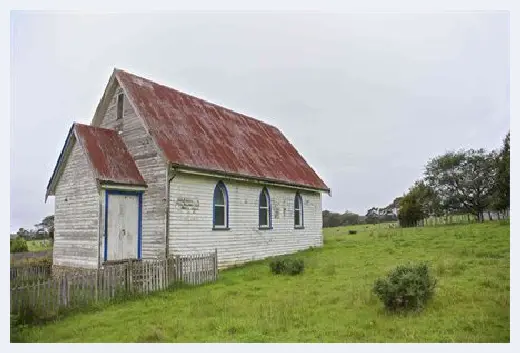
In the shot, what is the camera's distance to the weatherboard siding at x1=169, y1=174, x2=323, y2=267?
15141 mm

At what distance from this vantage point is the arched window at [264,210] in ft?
64.4

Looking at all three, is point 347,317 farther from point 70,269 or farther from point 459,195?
point 459,195

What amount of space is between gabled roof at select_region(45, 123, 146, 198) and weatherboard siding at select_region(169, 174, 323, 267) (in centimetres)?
162

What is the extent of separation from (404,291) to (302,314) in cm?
220

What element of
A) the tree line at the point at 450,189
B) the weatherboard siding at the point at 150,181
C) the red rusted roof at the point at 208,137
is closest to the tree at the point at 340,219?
the tree line at the point at 450,189

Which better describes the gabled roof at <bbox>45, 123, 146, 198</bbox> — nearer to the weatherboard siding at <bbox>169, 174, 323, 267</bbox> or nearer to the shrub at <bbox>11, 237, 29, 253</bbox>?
the weatherboard siding at <bbox>169, 174, 323, 267</bbox>

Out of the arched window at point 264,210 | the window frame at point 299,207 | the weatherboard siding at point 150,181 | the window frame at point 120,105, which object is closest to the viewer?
the weatherboard siding at point 150,181

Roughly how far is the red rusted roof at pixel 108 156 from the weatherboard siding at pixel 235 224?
5.16 ft

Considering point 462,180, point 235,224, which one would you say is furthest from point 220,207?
point 462,180

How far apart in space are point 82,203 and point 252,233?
691 cm

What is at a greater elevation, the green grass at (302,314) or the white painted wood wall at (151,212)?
the white painted wood wall at (151,212)

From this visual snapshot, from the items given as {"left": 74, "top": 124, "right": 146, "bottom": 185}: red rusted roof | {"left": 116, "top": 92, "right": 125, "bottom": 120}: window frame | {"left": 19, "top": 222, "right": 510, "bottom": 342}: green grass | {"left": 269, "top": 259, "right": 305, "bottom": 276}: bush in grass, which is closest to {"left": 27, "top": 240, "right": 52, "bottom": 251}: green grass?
{"left": 116, "top": 92, "right": 125, "bottom": 120}: window frame

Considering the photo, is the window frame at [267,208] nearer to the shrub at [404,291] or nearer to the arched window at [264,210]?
the arched window at [264,210]

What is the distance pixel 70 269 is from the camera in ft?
49.9
